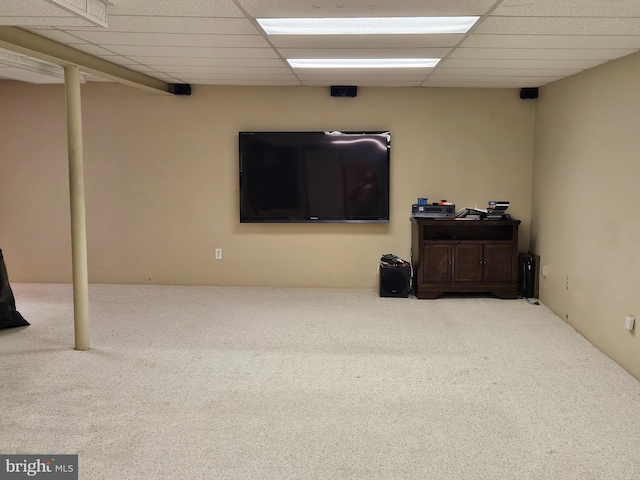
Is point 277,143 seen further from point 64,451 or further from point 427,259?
point 64,451

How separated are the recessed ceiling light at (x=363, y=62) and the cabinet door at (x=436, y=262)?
6.41 feet

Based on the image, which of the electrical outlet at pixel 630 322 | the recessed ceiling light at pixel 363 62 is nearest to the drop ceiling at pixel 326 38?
the recessed ceiling light at pixel 363 62

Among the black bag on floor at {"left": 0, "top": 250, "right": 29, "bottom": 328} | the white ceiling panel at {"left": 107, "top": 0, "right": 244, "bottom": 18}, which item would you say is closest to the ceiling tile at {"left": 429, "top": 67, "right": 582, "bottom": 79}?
the white ceiling panel at {"left": 107, "top": 0, "right": 244, "bottom": 18}

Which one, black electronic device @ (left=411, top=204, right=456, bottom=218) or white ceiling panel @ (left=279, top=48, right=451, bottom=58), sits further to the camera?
black electronic device @ (left=411, top=204, right=456, bottom=218)

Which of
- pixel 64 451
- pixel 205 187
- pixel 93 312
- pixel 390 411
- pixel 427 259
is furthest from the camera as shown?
pixel 205 187

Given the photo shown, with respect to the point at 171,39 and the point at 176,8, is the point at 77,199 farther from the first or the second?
the point at 176,8

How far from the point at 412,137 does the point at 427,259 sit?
1402 millimetres

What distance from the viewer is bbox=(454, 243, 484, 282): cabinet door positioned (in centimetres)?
591

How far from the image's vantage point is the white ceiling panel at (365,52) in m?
4.06

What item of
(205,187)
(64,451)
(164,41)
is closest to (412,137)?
(205,187)

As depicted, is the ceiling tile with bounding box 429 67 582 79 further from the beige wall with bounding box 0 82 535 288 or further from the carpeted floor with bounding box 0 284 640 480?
the carpeted floor with bounding box 0 284 640 480

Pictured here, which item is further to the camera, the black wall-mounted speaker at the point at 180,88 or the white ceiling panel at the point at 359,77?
the black wall-mounted speaker at the point at 180,88

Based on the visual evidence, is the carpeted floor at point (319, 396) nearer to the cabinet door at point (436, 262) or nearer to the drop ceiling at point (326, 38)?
the cabinet door at point (436, 262)

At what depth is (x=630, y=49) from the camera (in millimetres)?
3807
